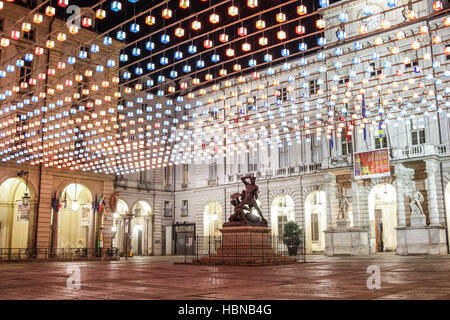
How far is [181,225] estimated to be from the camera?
4369 centimetres

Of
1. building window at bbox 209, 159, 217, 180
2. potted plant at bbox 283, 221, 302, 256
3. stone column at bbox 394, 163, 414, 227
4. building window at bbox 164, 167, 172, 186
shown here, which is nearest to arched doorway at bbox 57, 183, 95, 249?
building window at bbox 164, 167, 172, 186

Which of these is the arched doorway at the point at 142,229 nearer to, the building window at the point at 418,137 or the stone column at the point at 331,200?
the stone column at the point at 331,200

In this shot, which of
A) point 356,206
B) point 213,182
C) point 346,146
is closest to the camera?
point 356,206

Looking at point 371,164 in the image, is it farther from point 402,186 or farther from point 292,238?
point 292,238

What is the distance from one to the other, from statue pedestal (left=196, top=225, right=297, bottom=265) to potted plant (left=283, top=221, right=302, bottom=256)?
11396 millimetres

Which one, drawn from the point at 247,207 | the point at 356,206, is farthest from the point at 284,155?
the point at 247,207

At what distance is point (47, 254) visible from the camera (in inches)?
1198

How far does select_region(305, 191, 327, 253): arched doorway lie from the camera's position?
118ft

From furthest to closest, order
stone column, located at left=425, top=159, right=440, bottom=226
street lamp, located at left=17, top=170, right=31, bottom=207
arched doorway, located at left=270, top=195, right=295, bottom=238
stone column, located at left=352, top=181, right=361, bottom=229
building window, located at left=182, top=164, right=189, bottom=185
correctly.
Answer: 1. building window, located at left=182, top=164, right=189, bottom=185
2. arched doorway, located at left=270, top=195, right=295, bottom=238
3. stone column, located at left=352, top=181, right=361, bottom=229
4. stone column, located at left=425, top=159, right=440, bottom=226
5. street lamp, located at left=17, top=170, right=31, bottom=207

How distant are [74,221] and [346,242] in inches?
824

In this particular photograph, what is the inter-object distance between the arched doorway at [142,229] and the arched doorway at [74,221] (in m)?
7.53

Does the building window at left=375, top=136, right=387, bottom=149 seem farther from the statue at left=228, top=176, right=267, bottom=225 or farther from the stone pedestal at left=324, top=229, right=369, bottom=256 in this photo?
the statue at left=228, top=176, right=267, bottom=225

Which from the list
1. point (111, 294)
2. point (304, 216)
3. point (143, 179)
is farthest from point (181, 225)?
point (111, 294)

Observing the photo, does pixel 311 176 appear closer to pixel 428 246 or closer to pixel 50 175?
pixel 428 246
